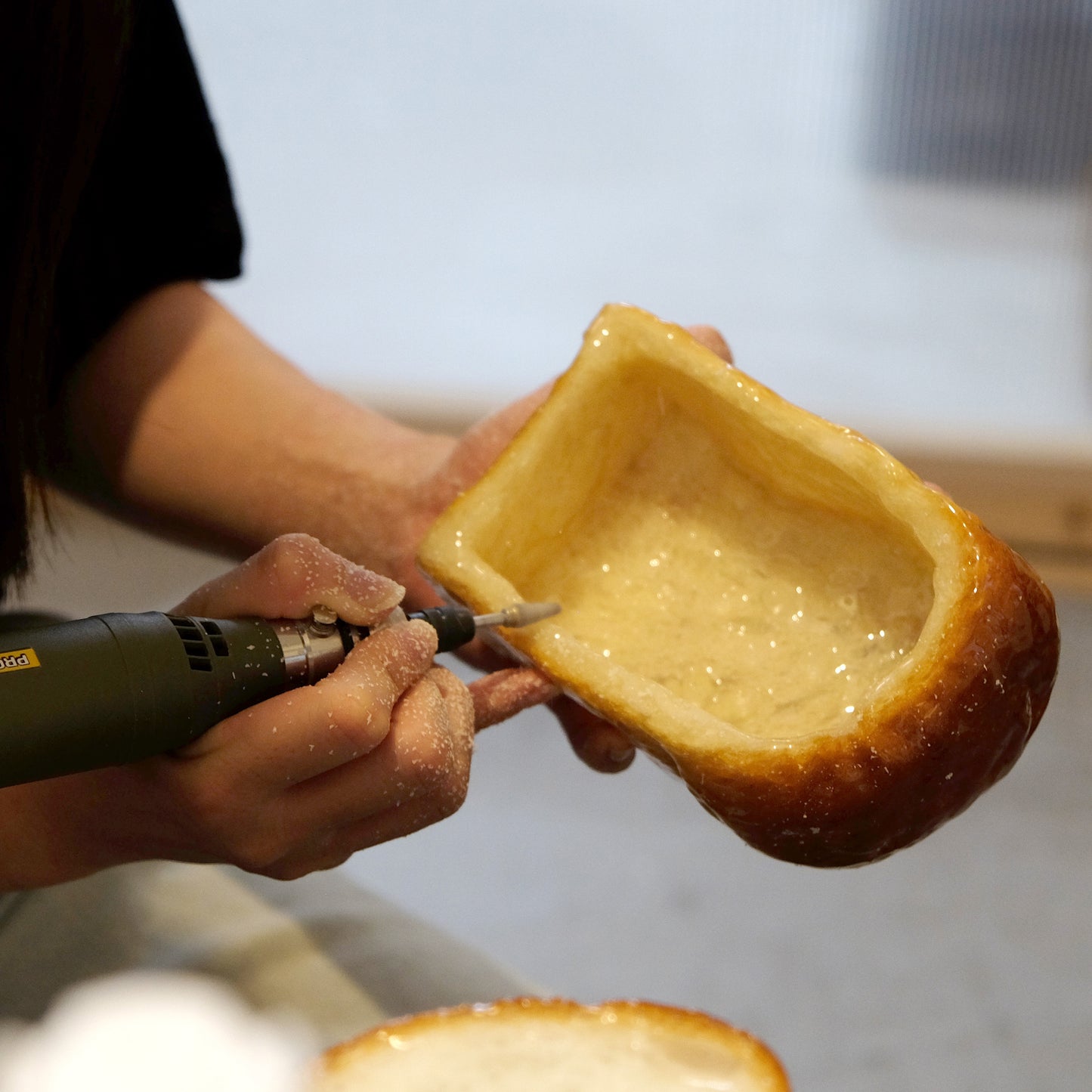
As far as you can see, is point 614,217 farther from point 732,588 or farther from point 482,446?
point 732,588

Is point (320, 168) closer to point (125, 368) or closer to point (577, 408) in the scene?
point (125, 368)

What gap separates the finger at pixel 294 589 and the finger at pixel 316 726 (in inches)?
0.5

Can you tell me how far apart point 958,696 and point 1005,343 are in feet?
2.97

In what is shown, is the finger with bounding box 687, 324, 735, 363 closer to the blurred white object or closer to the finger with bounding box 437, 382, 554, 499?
the finger with bounding box 437, 382, 554, 499

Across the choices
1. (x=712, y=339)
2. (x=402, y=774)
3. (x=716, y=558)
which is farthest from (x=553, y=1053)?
(x=712, y=339)

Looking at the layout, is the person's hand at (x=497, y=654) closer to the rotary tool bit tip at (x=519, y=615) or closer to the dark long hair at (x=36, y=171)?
the rotary tool bit tip at (x=519, y=615)

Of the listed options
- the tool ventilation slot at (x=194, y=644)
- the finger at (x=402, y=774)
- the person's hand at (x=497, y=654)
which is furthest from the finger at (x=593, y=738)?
the tool ventilation slot at (x=194, y=644)

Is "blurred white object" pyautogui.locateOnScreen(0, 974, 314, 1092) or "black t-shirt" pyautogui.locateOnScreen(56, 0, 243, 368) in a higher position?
"black t-shirt" pyautogui.locateOnScreen(56, 0, 243, 368)

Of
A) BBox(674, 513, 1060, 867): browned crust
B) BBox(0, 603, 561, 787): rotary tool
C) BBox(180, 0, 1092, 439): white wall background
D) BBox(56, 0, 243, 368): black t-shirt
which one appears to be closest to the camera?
BBox(0, 603, 561, 787): rotary tool

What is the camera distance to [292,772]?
44 cm

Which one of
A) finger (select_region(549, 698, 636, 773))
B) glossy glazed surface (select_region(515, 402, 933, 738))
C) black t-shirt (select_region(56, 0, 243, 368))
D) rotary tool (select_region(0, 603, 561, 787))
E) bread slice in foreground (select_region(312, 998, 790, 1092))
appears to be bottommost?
bread slice in foreground (select_region(312, 998, 790, 1092))

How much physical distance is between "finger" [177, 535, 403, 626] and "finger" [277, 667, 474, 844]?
0.04 metres

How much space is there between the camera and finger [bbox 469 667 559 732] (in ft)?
1.76

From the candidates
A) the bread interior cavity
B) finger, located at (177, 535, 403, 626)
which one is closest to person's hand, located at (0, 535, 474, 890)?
finger, located at (177, 535, 403, 626)
